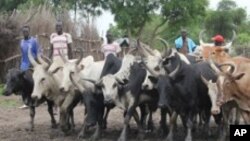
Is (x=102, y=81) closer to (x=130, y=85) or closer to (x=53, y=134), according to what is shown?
(x=130, y=85)

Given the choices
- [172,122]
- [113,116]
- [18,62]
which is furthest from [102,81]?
[18,62]

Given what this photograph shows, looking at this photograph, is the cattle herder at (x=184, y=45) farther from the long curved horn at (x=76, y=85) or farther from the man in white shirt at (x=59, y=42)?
the long curved horn at (x=76, y=85)

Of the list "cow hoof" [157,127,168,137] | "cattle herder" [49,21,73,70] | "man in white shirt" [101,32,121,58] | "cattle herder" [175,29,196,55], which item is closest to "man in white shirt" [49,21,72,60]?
"cattle herder" [49,21,73,70]

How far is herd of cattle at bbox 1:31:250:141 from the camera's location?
10461mm

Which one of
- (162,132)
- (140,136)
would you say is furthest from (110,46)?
(140,136)

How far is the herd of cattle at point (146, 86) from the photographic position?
34.3 feet

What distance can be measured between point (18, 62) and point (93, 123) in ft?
37.5

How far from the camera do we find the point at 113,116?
15328mm

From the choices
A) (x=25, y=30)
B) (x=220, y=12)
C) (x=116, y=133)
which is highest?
(x=220, y=12)

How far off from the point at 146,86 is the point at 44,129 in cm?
304

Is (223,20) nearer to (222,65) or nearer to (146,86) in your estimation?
(146,86)

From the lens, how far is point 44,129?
13.0m

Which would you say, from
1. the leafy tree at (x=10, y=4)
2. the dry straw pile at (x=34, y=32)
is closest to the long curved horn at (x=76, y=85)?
the dry straw pile at (x=34, y=32)

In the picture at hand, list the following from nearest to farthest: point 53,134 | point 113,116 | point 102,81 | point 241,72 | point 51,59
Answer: point 241,72 < point 102,81 < point 53,134 < point 51,59 < point 113,116
